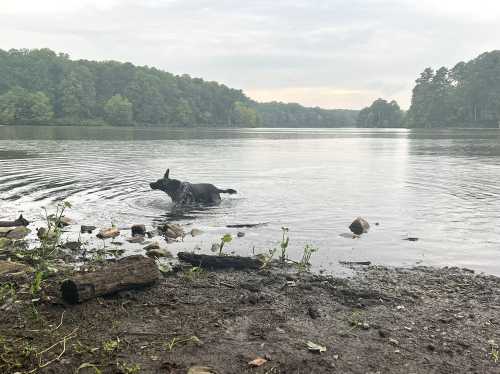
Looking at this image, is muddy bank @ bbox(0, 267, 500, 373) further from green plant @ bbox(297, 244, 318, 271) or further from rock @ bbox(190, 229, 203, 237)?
rock @ bbox(190, 229, 203, 237)

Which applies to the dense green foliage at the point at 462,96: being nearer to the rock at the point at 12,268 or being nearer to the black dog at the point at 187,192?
the black dog at the point at 187,192

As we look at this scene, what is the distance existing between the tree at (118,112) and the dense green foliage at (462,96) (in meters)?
116

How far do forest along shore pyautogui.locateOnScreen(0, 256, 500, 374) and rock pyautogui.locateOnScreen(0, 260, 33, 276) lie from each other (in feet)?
0.07

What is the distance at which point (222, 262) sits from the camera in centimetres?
943

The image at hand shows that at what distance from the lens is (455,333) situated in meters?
6.50

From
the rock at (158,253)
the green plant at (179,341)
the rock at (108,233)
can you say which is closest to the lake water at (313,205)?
the rock at (158,253)

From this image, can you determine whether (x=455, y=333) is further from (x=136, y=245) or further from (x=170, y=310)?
(x=136, y=245)

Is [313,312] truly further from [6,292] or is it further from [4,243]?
[4,243]

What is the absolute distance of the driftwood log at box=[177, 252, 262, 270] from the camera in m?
9.42

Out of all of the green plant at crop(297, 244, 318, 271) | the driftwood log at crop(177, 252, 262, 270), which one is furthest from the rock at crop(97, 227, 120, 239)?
the green plant at crop(297, 244, 318, 271)

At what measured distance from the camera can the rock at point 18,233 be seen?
11.4 meters

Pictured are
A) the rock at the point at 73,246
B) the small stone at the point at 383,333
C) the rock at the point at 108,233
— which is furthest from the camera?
the rock at the point at 108,233

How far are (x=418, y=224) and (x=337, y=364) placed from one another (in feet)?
31.8

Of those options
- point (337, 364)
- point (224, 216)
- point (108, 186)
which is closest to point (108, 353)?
point (337, 364)
